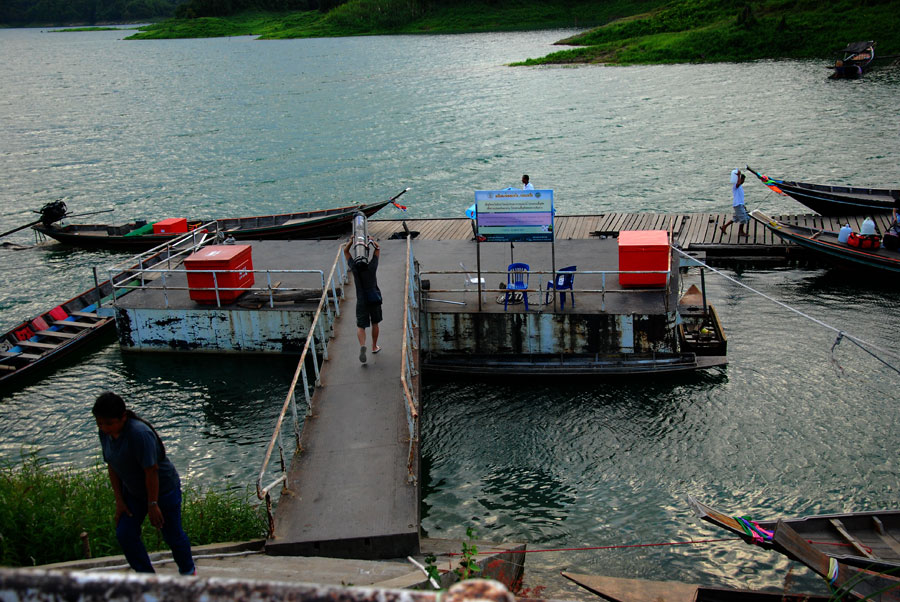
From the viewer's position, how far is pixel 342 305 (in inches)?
672

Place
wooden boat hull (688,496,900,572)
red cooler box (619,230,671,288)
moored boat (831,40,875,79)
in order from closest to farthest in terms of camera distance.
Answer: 1. wooden boat hull (688,496,900,572)
2. red cooler box (619,230,671,288)
3. moored boat (831,40,875,79)

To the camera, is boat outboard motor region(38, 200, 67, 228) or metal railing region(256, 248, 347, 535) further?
boat outboard motor region(38, 200, 67, 228)

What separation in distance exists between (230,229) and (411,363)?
16209 mm

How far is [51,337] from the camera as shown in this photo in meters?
20.8

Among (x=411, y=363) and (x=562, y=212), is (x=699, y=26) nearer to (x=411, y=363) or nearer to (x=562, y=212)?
(x=562, y=212)

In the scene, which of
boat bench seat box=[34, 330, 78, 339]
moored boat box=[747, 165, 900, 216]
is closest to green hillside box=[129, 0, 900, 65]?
moored boat box=[747, 165, 900, 216]

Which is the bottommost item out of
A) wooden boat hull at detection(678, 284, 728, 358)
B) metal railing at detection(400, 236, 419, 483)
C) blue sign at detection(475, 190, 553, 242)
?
wooden boat hull at detection(678, 284, 728, 358)

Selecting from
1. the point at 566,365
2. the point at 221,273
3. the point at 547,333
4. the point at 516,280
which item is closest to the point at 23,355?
the point at 221,273

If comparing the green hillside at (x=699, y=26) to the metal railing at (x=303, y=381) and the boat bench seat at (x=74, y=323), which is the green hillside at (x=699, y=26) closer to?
the metal railing at (x=303, y=381)

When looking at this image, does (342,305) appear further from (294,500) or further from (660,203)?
(660,203)

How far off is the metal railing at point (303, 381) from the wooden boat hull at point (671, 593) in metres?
3.94

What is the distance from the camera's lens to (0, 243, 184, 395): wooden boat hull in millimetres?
19344

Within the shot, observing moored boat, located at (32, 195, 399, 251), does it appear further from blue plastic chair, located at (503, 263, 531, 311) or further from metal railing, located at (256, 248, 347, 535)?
blue plastic chair, located at (503, 263, 531, 311)

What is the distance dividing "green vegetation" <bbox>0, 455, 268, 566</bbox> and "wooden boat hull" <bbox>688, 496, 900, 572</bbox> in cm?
626
